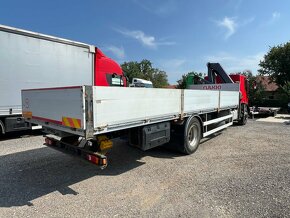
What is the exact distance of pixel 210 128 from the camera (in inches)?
292

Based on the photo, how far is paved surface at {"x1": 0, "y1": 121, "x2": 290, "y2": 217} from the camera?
326 cm

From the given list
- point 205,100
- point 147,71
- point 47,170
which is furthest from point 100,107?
point 147,71

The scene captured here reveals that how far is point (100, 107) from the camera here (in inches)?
131

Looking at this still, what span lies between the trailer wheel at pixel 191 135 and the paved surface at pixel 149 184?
0.21 meters

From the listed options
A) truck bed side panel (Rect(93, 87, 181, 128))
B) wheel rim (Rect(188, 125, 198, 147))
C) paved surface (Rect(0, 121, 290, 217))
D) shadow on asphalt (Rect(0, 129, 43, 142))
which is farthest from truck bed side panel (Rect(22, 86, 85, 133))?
shadow on asphalt (Rect(0, 129, 43, 142))

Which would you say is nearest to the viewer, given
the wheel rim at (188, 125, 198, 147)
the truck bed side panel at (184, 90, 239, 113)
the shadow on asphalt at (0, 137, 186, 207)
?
the shadow on asphalt at (0, 137, 186, 207)

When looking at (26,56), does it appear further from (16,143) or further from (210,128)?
(210,128)

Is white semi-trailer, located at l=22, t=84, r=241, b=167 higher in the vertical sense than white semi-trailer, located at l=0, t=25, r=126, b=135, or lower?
lower

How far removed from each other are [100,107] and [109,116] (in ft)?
0.80

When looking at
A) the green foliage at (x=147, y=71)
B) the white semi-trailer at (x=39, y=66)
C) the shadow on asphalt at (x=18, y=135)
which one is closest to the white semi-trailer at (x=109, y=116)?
the white semi-trailer at (x=39, y=66)

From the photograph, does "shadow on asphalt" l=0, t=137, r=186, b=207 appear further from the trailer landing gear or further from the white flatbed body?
the white flatbed body

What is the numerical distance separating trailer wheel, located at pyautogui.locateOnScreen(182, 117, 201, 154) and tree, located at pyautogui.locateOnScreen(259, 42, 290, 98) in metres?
27.4

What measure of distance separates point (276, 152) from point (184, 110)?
308 cm

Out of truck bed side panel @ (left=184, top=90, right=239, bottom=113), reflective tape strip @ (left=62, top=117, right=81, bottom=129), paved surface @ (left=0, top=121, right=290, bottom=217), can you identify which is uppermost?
truck bed side panel @ (left=184, top=90, right=239, bottom=113)
